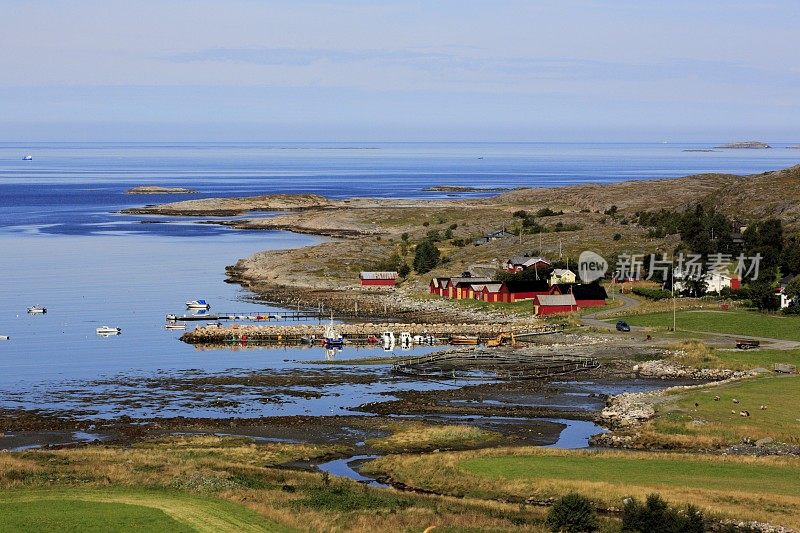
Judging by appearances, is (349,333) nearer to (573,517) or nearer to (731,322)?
(731,322)

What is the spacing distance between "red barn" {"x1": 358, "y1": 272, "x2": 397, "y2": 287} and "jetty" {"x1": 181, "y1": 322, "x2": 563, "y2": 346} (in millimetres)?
30331

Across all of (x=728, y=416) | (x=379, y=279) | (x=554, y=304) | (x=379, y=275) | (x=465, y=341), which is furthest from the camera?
(x=379, y=275)

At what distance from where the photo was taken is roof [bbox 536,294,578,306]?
9625 cm

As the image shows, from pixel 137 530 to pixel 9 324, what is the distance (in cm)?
6902

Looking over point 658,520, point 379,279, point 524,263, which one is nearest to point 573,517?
point 658,520

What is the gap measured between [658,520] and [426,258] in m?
93.8

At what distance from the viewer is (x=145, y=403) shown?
62.0m

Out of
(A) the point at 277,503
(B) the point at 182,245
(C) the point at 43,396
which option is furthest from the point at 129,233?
(A) the point at 277,503

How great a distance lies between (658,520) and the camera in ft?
111

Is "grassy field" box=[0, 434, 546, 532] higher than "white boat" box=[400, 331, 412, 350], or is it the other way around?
"grassy field" box=[0, 434, 546, 532]

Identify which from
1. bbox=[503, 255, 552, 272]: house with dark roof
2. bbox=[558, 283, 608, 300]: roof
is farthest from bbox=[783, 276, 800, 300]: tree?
bbox=[503, 255, 552, 272]: house with dark roof

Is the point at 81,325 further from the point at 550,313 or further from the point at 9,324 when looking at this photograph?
the point at 550,313

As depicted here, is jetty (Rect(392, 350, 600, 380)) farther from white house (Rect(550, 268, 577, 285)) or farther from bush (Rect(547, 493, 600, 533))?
bush (Rect(547, 493, 600, 533))

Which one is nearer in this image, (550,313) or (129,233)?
(550,313)
